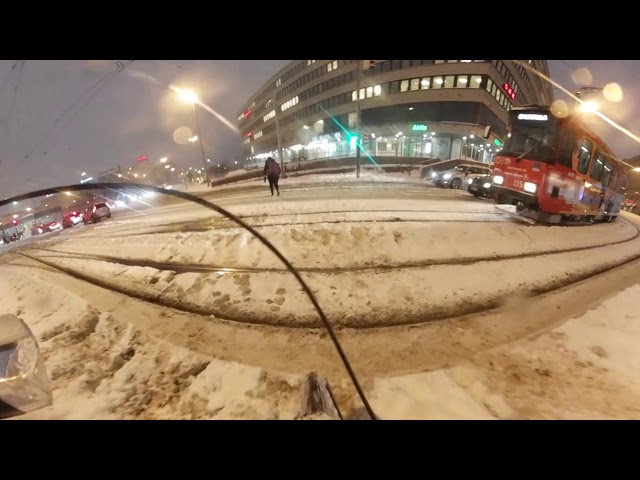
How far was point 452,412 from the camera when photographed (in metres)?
3.09

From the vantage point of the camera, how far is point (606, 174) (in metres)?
12.4

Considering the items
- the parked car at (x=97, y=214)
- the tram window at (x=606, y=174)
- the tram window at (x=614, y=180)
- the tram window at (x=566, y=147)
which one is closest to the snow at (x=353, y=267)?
the tram window at (x=566, y=147)

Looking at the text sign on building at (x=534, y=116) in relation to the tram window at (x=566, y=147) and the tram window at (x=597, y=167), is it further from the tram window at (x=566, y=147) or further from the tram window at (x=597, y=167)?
the tram window at (x=597, y=167)

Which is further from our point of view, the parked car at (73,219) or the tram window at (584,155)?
the parked car at (73,219)

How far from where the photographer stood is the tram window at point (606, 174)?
477 inches

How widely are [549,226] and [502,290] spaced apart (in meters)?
6.29

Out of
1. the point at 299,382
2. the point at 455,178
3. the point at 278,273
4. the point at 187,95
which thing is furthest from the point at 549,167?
the point at 187,95

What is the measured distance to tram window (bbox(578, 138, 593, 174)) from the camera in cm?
988

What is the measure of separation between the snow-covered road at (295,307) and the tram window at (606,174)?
4587 millimetres

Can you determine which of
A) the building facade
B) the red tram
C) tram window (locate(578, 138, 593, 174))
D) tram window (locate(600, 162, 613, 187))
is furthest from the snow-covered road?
the building facade

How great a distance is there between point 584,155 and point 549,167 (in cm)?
186

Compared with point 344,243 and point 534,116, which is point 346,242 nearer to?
point 344,243
